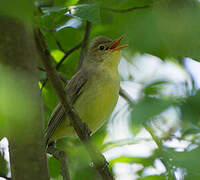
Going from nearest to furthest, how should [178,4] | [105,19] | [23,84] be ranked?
[23,84], [178,4], [105,19]

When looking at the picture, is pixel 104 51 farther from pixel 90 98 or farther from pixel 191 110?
pixel 191 110

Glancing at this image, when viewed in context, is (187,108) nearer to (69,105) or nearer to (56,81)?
(56,81)

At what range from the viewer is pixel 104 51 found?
5.44 meters

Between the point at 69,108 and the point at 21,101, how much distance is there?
1.13 meters

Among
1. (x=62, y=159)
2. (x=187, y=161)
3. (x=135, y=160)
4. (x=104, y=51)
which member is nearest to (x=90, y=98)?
(x=62, y=159)

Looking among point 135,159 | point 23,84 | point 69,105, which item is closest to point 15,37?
point 23,84

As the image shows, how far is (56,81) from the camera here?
83.4 inches

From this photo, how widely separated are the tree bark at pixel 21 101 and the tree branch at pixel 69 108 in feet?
0.17

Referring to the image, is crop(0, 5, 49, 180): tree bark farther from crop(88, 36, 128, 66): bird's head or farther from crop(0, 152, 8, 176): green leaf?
crop(88, 36, 128, 66): bird's head

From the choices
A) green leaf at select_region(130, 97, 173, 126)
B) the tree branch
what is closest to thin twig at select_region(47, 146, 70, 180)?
the tree branch

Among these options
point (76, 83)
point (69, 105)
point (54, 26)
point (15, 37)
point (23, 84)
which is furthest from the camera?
point (76, 83)

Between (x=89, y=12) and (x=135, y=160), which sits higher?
(x=89, y=12)

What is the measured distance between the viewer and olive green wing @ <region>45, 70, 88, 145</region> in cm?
425

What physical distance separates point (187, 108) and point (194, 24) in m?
0.43
